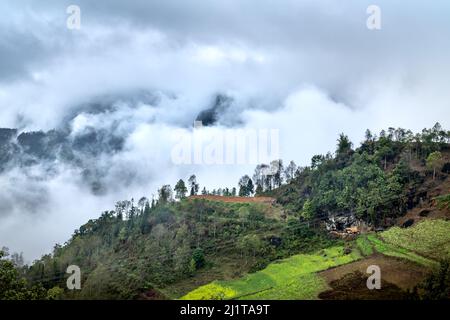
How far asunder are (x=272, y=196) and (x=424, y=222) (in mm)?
38912

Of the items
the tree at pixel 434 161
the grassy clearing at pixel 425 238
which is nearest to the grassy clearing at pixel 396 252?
the grassy clearing at pixel 425 238

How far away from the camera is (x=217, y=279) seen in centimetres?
6731

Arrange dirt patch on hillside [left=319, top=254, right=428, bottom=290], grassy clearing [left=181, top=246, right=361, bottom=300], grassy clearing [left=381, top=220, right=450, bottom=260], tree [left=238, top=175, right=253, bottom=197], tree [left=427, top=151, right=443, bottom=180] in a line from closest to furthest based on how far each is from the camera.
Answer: dirt patch on hillside [left=319, top=254, right=428, bottom=290] → grassy clearing [left=181, top=246, right=361, bottom=300] → grassy clearing [left=381, top=220, right=450, bottom=260] → tree [left=427, top=151, right=443, bottom=180] → tree [left=238, top=175, right=253, bottom=197]

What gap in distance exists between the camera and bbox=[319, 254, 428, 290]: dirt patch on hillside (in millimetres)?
55312

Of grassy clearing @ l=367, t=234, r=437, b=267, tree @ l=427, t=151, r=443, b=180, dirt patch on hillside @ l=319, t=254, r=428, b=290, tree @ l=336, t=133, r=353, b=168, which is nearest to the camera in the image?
dirt patch on hillside @ l=319, t=254, r=428, b=290

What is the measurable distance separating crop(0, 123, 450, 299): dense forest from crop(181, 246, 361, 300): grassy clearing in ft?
8.47

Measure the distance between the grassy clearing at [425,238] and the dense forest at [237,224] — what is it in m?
5.54

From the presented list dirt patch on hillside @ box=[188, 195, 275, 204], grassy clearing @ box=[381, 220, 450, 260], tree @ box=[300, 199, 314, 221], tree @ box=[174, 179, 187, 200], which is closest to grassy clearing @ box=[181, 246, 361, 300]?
grassy clearing @ box=[381, 220, 450, 260]

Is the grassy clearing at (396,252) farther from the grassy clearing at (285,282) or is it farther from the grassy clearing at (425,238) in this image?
the grassy clearing at (285,282)

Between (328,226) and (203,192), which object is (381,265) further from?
(203,192)

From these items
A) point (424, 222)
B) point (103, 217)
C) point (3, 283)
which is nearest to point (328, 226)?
point (424, 222)

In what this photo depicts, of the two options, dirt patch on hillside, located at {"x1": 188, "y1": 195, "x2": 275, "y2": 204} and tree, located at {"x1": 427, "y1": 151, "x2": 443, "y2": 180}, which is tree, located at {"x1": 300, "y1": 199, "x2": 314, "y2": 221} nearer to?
dirt patch on hillside, located at {"x1": 188, "y1": 195, "x2": 275, "y2": 204}

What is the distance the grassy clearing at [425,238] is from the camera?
59688 mm

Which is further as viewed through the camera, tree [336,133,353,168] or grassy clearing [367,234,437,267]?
tree [336,133,353,168]
